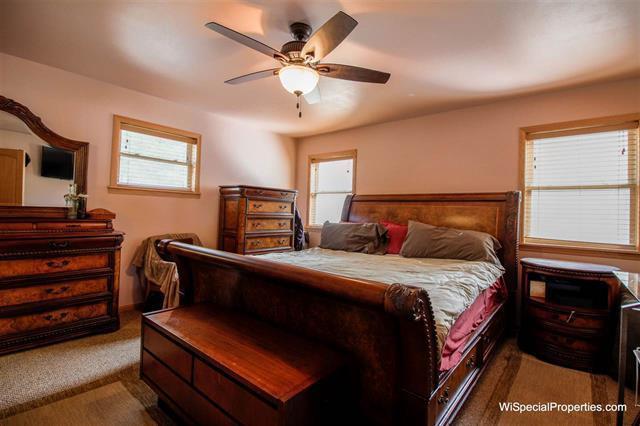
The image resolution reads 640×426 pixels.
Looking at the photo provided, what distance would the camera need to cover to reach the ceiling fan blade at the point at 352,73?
2.06 metres

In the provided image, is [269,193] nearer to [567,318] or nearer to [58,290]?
[58,290]

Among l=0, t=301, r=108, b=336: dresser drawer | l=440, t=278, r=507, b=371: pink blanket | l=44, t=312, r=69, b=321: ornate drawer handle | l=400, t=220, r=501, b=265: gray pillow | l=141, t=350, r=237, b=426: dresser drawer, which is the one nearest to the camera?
l=141, t=350, r=237, b=426: dresser drawer

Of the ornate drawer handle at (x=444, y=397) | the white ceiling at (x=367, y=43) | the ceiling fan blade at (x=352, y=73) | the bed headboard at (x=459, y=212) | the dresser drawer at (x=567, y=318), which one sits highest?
the white ceiling at (x=367, y=43)

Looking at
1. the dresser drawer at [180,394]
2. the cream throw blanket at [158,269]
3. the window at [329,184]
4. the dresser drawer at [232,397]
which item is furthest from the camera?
the window at [329,184]

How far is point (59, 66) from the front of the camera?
114 inches

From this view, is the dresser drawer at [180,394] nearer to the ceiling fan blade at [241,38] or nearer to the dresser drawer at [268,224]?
the ceiling fan blade at [241,38]

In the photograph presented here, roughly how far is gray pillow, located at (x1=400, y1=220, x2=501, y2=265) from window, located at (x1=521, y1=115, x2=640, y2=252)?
65 centimetres

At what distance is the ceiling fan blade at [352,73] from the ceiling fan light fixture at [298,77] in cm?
8

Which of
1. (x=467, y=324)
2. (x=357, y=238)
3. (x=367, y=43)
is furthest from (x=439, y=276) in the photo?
(x=367, y=43)

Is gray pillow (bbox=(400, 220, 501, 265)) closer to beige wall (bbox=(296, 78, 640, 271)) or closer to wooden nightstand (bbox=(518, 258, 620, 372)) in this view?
wooden nightstand (bbox=(518, 258, 620, 372))

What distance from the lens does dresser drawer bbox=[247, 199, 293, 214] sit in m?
3.95

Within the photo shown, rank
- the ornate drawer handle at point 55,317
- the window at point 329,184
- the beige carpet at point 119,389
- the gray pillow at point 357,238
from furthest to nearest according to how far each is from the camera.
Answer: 1. the window at point 329,184
2. the gray pillow at point 357,238
3. the ornate drawer handle at point 55,317
4. the beige carpet at point 119,389

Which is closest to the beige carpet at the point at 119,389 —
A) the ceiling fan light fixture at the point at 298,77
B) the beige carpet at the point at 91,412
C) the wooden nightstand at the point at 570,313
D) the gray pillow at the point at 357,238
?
the beige carpet at the point at 91,412

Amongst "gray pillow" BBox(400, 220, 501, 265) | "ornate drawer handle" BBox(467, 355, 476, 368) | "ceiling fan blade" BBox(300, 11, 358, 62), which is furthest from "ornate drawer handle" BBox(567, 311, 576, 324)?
"ceiling fan blade" BBox(300, 11, 358, 62)
